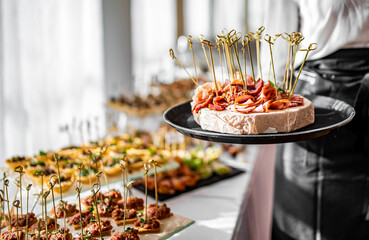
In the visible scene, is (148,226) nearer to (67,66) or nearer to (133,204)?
(133,204)

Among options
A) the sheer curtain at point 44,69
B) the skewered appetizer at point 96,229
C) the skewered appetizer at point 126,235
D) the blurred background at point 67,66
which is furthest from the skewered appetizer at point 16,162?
the sheer curtain at point 44,69

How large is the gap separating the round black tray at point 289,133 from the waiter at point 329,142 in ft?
0.46

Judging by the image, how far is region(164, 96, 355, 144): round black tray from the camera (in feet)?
3.66

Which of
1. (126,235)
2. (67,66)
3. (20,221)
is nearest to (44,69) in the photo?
(67,66)

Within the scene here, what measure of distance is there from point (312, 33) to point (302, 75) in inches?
7.4

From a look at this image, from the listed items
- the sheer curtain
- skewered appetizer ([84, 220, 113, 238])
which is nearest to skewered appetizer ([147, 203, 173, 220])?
skewered appetizer ([84, 220, 113, 238])

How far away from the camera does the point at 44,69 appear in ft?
10.3

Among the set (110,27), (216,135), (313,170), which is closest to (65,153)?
(216,135)

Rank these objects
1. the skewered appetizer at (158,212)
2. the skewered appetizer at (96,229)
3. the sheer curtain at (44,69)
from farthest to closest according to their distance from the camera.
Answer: the sheer curtain at (44,69) → the skewered appetizer at (158,212) → the skewered appetizer at (96,229)

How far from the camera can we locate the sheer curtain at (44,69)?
9.20 feet

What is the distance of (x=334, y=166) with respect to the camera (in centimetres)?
163

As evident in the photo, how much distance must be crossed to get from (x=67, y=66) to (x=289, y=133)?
271 cm

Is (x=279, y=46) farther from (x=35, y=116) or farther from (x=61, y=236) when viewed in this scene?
(x=35, y=116)

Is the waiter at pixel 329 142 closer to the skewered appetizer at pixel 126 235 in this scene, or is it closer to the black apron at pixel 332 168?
the black apron at pixel 332 168
